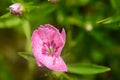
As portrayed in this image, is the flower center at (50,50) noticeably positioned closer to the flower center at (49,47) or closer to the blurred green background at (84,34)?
the flower center at (49,47)

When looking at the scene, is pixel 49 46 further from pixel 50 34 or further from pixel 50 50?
pixel 50 34

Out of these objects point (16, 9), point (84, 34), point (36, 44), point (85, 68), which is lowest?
point (85, 68)

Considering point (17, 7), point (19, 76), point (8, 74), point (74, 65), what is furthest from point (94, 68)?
point (19, 76)

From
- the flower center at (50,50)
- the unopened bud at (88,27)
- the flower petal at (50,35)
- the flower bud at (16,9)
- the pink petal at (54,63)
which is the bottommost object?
the pink petal at (54,63)

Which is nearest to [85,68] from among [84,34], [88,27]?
[88,27]

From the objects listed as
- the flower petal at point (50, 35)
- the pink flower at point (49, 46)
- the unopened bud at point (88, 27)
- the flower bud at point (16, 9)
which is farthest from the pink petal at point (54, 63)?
the unopened bud at point (88, 27)

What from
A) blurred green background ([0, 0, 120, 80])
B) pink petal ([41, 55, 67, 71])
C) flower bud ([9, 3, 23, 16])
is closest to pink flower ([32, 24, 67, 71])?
pink petal ([41, 55, 67, 71])

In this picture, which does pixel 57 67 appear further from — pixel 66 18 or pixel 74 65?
pixel 66 18

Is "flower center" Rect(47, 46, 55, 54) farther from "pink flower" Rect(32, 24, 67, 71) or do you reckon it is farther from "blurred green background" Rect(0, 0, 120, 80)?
"blurred green background" Rect(0, 0, 120, 80)
